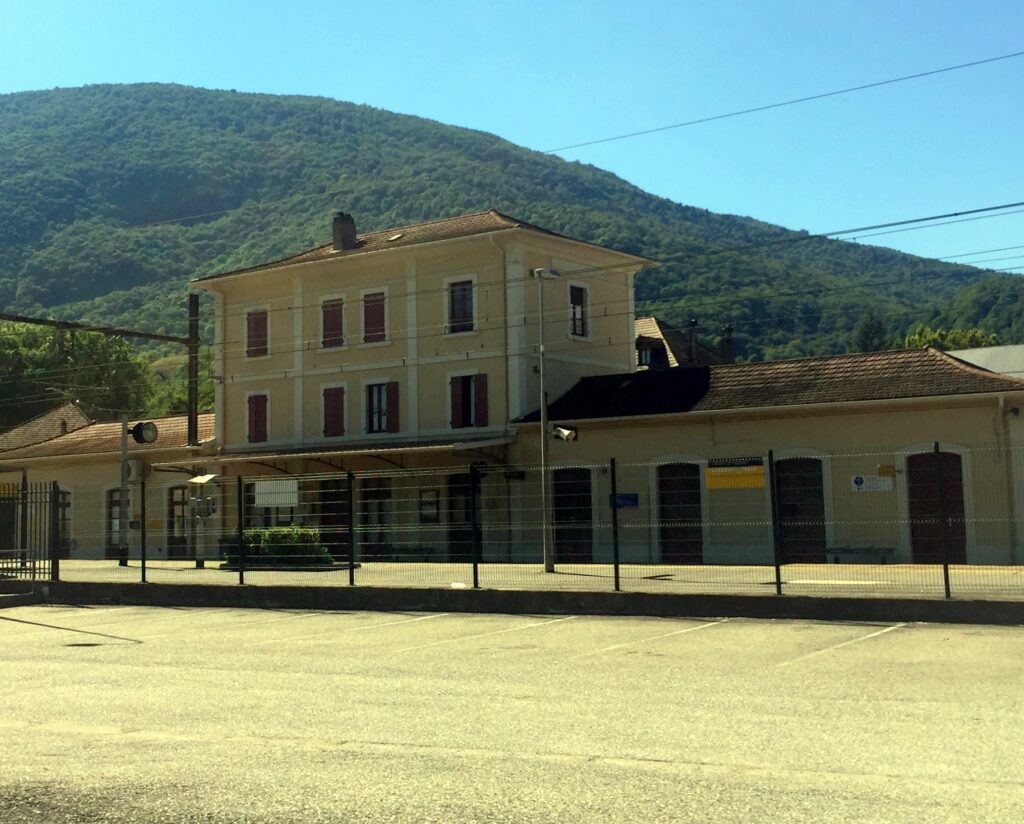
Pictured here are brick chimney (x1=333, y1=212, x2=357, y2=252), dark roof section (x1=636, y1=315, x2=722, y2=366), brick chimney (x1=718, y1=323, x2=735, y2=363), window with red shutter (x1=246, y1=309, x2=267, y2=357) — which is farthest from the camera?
brick chimney (x1=718, y1=323, x2=735, y2=363)

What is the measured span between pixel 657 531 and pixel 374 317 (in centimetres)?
1370

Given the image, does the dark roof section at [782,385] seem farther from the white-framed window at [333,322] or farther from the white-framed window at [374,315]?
the white-framed window at [333,322]

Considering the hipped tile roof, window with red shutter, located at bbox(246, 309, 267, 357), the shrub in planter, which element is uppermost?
window with red shutter, located at bbox(246, 309, 267, 357)

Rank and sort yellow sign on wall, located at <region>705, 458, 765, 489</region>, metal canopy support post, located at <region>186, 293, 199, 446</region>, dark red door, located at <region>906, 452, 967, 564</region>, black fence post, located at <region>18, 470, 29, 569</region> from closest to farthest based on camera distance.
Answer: yellow sign on wall, located at <region>705, 458, 765, 489</region>
black fence post, located at <region>18, 470, 29, 569</region>
dark red door, located at <region>906, 452, 967, 564</region>
metal canopy support post, located at <region>186, 293, 199, 446</region>

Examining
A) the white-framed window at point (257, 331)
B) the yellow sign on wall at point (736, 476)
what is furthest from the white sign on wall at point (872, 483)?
the white-framed window at point (257, 331)

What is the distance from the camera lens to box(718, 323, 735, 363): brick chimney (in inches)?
2265

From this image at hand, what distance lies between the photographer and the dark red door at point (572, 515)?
2719 cm

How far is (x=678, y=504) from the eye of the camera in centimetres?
3212

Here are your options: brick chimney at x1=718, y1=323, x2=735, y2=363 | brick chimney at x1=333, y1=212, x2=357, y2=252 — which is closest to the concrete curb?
brick chimney at x1=333, y1=212, x2=357, y2=252

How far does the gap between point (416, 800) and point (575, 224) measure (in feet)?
317

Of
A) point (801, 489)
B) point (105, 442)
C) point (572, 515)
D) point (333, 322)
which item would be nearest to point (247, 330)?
point (333, 322)

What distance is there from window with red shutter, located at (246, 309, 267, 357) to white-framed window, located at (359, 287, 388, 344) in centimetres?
449

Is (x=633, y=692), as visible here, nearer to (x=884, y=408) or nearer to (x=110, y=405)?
(x=884, y=408)

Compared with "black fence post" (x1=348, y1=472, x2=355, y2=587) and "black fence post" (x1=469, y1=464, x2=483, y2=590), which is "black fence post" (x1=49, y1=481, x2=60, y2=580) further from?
"black fence post" (x1=469, y1=464, x2=483, y2=590)
